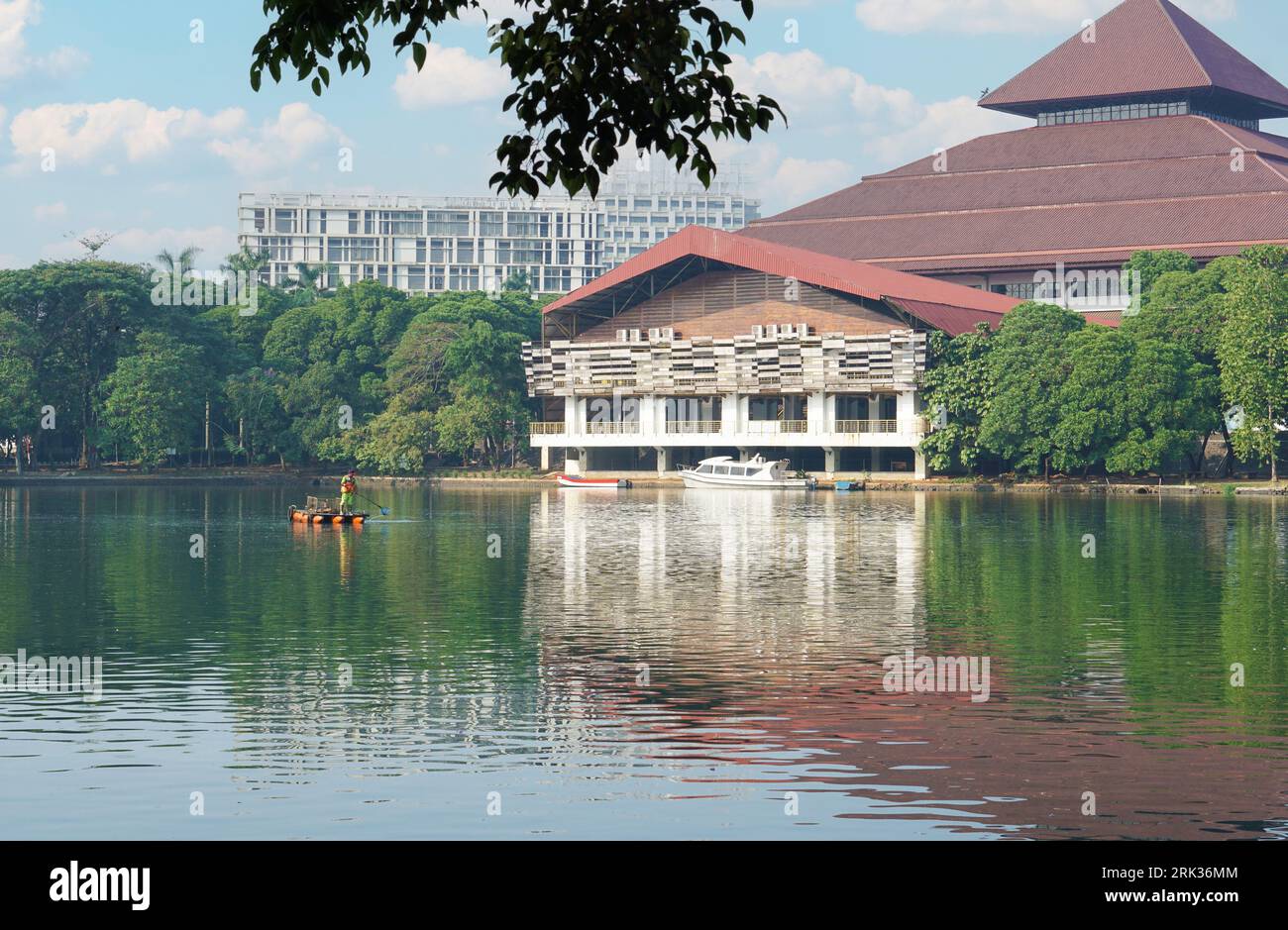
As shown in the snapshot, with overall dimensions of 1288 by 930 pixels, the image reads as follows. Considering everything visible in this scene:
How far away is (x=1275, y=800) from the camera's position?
55.7 ft

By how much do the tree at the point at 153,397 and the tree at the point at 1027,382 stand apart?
177ft

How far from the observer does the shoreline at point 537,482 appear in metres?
96.8

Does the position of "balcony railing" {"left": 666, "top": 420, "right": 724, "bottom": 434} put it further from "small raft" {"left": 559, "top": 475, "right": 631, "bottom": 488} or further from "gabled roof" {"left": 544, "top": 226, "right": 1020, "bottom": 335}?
"gabled roof" {"left": 544, "top": 226, "right": 1020, "bottom": 335}

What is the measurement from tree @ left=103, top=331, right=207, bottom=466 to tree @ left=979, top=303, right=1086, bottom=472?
53.9 m

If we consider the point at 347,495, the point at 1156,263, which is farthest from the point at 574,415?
the point at 347,495

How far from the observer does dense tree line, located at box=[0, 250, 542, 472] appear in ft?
404

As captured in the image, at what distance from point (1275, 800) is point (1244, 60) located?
140 m

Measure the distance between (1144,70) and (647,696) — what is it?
12500 cm

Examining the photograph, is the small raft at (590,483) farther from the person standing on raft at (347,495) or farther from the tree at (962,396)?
the person standing on raft at (347,495)

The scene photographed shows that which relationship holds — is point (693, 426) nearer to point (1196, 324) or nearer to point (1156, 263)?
point (1156, 263)

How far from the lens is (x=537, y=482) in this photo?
122 metres

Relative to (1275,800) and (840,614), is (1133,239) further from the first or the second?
(1275,800)

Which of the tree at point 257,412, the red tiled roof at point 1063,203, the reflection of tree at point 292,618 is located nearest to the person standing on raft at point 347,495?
the reflection of tree at point 292,618

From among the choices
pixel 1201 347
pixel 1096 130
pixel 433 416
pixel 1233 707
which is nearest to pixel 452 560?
pixel 1233 707
